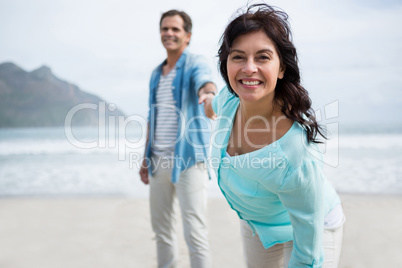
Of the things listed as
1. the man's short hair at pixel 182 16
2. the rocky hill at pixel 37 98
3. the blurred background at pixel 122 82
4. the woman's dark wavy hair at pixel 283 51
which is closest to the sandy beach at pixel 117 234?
the man's short hair at pixel 182 16

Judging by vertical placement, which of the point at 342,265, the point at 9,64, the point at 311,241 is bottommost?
the point at 342,265

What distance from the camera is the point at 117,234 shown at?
3213mm

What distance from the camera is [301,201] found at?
96cm

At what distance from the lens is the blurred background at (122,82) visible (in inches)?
317

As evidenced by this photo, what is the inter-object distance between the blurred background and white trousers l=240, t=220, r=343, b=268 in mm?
5261

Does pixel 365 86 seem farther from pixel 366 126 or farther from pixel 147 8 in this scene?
pixel 147 8

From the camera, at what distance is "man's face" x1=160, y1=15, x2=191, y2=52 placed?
6.92 ft

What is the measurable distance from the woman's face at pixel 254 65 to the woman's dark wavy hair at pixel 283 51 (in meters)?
0.02

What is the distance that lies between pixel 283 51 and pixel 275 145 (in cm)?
27

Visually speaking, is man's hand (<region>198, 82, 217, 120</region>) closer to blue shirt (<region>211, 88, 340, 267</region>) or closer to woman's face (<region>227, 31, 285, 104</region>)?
blue shirt (<region>211, 88, 340, 267</region>)

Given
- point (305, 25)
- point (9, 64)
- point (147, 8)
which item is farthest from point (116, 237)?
point (9, 64)

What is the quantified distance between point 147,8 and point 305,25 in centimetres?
566

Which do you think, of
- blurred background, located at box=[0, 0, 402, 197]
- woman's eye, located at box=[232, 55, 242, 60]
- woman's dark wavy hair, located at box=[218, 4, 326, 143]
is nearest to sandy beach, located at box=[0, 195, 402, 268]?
woman's dark wavy hair, located at box=[218, 4, 326, 143]

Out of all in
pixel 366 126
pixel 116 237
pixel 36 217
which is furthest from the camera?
pixel 366 126
